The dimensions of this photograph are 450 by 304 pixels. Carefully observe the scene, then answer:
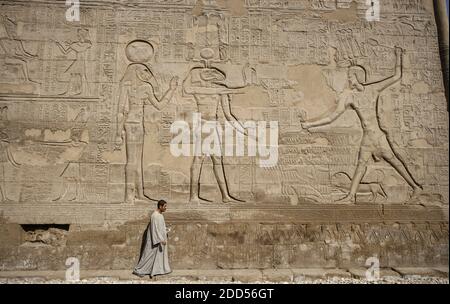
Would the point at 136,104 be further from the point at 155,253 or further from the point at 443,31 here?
the point at 443,31

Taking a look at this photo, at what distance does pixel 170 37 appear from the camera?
6.45m

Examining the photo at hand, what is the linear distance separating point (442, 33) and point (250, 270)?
5.39 m

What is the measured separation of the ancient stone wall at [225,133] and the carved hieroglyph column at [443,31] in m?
0.11

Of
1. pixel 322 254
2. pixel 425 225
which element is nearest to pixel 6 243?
pixel 322 254

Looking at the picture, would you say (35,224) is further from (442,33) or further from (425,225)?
(442,33)

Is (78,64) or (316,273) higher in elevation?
(78,64)

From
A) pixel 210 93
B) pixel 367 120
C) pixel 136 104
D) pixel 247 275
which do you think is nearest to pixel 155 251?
pixel 247 275

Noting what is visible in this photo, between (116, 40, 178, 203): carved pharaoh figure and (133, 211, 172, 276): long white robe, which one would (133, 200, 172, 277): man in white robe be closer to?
(133, 211, 172, 276): long white robe

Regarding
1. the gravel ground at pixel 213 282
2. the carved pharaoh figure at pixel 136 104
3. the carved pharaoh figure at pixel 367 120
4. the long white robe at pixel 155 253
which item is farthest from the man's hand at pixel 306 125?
the long white robe at pixel 155 253

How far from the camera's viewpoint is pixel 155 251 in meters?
5.56

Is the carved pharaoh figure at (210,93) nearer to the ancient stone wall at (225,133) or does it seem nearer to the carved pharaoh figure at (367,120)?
the ancient stone wall at (225,133)

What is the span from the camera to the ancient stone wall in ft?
19.8

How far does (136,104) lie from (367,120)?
4024mm

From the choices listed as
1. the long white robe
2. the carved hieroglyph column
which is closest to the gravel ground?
the long white robe
